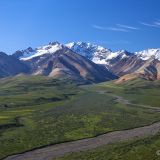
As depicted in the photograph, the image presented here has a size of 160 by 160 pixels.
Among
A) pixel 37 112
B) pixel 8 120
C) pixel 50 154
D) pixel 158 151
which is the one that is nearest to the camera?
pixel 158 151

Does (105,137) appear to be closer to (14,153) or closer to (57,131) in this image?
(57,131)

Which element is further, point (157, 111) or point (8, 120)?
point (157, 111)

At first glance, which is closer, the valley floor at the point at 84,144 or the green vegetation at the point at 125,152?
the green vegetation at the point at 125,152

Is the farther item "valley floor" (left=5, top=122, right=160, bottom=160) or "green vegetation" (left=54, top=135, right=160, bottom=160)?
"valley floor" (left=5, top=122, right=160, bottom=160)

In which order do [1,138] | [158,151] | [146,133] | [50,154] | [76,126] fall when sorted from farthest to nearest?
[76,126] < [146,133] < [1,138] < [50,154] < [158,151]

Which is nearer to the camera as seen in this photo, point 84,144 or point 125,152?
point 125,152

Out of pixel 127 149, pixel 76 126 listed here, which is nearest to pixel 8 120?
pixel 76 126
